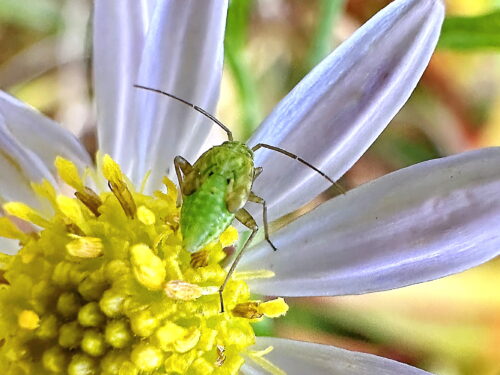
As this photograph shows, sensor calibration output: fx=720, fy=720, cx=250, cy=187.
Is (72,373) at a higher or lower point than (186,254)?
lower

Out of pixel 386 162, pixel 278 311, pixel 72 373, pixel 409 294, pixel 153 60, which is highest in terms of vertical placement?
pixel 386 162

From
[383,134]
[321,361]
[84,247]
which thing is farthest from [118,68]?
[383,134]

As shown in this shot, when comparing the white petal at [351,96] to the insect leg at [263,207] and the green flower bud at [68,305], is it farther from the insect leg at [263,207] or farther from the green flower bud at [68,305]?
the green flower bud at [68,305]

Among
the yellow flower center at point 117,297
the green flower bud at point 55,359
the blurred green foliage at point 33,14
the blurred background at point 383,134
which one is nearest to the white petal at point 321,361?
the yellow flower center at point 117,297

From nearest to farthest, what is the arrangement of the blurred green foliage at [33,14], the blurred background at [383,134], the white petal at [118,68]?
the white petal at [118,68]
the blurred background at [383,134]
the blurred green foliage at [33,14]

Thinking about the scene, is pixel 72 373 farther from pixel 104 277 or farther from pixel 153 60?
pixel 153 60

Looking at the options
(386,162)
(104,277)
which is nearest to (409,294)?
(386,162)

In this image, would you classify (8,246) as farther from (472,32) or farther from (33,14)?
(33,14)
